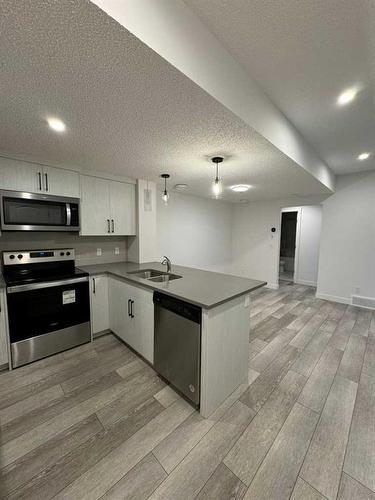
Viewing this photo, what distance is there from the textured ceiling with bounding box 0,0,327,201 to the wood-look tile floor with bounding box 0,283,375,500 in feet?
7.46

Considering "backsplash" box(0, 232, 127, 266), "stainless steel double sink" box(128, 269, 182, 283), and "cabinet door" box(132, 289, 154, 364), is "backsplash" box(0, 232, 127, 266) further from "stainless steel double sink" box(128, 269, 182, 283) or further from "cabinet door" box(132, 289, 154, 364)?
"cabinet door" box(132, 289, 154, 364)

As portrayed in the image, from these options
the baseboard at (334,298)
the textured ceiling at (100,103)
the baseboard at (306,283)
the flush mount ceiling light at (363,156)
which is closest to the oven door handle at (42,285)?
the textured ceiling at (100,103)

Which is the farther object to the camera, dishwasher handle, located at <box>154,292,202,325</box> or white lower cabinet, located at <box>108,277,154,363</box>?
white lower cabinet, located at <box>108,277,154,363</box>

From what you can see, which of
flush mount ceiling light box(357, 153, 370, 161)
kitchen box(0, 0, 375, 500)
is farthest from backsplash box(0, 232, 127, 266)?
flush mount ceiling light box(357, 153, 370, 161)

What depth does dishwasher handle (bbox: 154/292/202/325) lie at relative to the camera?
1.57 meters

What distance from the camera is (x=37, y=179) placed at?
230cm

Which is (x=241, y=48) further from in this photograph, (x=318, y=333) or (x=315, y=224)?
(x=315, y=224)

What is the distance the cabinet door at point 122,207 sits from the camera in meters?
2.97

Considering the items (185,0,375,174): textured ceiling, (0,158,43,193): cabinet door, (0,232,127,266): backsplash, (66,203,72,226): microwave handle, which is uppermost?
(185,0,375,174): textured ceiling

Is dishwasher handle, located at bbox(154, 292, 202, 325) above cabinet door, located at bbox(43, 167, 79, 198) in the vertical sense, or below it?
below

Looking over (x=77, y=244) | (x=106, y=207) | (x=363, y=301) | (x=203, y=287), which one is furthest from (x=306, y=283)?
(x=77, y=244)

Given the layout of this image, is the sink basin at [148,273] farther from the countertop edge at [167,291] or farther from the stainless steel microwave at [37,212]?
the stainless steel microwave at [37,212]

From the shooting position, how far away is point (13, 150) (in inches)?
81.7

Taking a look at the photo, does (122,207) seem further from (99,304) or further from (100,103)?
(100,103)
